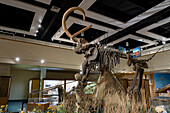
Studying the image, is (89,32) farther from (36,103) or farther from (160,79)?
(160,79)

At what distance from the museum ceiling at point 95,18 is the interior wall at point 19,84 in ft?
12.6

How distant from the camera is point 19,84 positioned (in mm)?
9750

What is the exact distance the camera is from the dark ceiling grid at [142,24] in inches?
196

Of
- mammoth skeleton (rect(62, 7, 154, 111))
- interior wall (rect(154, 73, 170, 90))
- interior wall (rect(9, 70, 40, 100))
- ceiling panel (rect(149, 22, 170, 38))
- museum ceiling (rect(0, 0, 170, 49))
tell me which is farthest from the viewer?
interior wall (rect(9, 70, 40, 100))

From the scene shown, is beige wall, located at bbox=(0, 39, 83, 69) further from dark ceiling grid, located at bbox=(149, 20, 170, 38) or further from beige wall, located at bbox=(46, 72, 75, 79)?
dark ceiling grid, located at bbox=(149, 20, 170, 38)

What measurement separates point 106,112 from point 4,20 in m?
6.24

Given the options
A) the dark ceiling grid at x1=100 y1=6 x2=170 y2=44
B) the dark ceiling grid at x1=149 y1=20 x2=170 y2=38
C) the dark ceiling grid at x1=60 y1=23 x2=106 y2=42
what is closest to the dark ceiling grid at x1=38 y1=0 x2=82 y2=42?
the dark ceiling grid at x1=60 y1=23 x2=106 y2=42

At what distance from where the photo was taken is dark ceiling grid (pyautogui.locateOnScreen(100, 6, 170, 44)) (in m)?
4.97

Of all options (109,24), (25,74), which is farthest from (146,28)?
(25,74)

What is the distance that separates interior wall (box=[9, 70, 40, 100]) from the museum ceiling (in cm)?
384

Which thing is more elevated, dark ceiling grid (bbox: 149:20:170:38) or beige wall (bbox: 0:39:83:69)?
dark ceiling grid (bbox: 149:20:170:38)

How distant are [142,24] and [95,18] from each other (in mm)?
2273

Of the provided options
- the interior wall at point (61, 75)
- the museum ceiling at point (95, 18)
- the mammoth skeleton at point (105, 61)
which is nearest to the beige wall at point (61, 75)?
the interior wall at point (61, 75)

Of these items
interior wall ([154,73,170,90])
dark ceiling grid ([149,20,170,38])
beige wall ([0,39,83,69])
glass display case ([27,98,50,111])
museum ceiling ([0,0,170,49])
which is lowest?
glass display case ([27,98,50,111])
